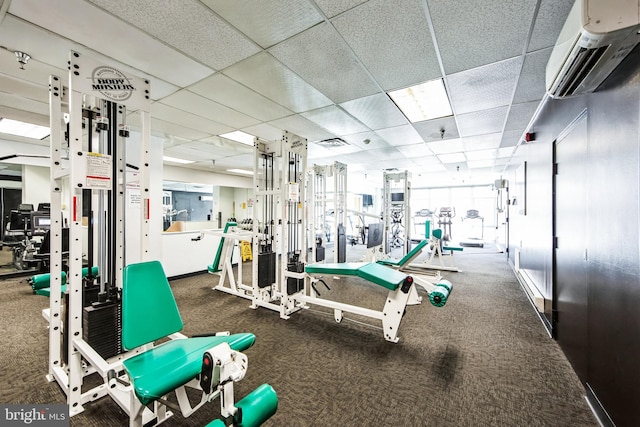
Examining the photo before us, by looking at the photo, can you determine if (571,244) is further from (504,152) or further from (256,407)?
(504,152)

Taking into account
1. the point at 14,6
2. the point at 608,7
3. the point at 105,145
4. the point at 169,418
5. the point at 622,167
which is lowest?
the point at 169,418

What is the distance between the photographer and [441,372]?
2.10m

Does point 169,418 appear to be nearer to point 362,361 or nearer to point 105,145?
point 362,361

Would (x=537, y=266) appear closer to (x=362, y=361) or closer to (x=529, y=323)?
(x=529, y=323)

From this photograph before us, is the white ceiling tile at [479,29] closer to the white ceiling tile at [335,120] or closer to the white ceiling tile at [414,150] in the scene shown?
the white ceiling tile at [335,120]

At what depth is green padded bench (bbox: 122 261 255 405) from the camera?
49.3 inches

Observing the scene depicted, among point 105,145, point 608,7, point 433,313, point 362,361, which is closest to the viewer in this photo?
point 608,7

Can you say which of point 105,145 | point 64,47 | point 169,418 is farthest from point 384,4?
point 169,418

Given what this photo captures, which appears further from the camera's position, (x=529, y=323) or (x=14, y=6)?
(x=529, y=323)

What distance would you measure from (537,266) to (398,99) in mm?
2767

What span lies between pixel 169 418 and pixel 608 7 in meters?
3.21

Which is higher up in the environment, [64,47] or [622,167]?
[64,47]

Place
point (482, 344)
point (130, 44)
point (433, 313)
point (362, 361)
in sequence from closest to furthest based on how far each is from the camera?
point (130, 44), point (362, 361), point (482, 344), point (433, 313)

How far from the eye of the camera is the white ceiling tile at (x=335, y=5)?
1.62 m
